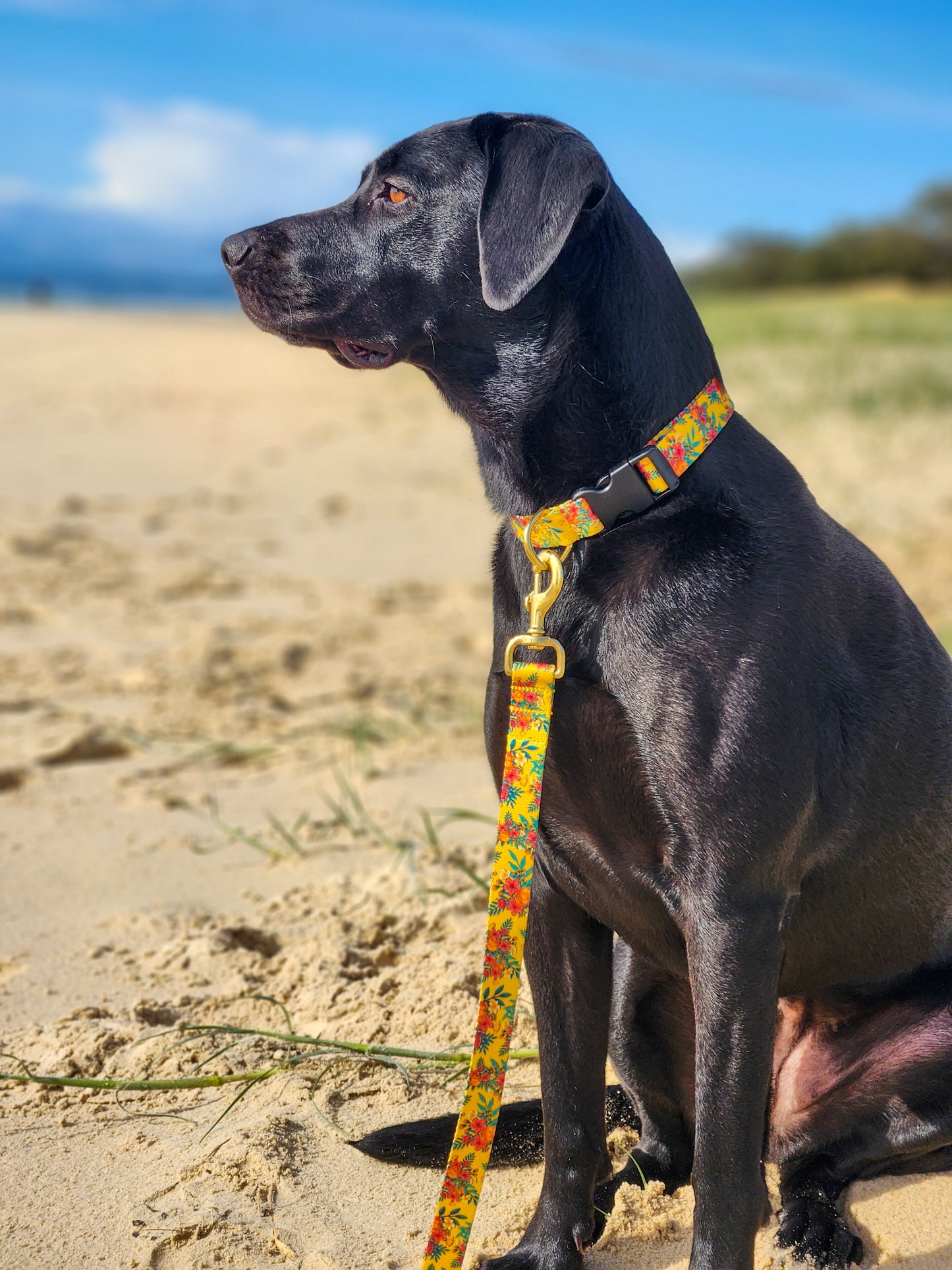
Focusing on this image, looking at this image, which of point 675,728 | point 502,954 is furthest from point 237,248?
point 502,954

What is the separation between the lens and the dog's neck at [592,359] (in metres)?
1.95

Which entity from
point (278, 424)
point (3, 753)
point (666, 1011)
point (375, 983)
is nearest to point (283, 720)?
point (3, 753)

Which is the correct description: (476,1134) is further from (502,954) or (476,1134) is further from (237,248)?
(237,248)

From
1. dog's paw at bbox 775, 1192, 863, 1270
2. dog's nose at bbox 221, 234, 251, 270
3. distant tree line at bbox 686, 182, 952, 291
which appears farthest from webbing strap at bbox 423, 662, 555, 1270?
distant tree line at bbox 686, 182, 952, 291

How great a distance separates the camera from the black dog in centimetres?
182

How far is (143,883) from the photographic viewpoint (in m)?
3.30

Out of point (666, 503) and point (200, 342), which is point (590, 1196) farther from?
point (200, 342)

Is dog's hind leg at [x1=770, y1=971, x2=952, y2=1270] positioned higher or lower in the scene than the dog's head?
lower

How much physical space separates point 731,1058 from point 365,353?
50.8 inches

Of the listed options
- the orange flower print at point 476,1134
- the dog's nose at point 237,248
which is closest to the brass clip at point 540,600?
the orange flower print at point 476,1134

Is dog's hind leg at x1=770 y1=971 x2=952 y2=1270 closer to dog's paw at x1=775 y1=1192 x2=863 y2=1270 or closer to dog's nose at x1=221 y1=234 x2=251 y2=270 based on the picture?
dog's paw at x1=775 y1=1192 x2=863 y2=1270

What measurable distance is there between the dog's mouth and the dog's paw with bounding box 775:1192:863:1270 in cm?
158

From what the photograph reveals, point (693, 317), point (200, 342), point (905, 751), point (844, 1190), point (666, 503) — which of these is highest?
point (200, 342)

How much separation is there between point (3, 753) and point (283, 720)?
0.99 metres
